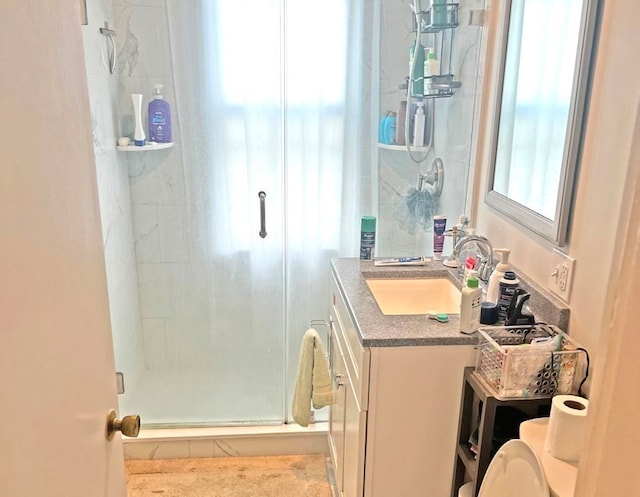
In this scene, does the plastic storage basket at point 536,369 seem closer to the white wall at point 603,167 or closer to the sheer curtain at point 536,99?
the white wall at point 603,167

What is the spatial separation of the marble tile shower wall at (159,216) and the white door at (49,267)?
1.66 metres

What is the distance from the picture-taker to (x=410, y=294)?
210 centimetres

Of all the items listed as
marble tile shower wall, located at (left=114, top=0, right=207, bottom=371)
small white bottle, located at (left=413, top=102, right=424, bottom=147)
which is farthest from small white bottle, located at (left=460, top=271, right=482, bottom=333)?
marble tile shower wall, located at (left=114, top=0, right=207, bottom=371)

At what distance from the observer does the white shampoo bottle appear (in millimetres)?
2559

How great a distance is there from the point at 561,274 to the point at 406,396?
0.55 meters

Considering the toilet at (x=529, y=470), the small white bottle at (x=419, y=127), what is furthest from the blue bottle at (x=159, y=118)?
the toilet at (x=529, y=470)

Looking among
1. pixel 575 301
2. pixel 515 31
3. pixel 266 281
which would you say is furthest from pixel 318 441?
pixel 515 31

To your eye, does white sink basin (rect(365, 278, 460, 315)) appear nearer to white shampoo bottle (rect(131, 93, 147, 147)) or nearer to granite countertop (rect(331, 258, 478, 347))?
granite countertop (rect(331, 258, 478, 347))

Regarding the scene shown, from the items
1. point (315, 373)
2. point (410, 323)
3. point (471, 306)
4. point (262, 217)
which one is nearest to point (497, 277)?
point (471, 306)

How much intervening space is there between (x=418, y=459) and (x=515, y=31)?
138cm

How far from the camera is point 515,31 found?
1826mm

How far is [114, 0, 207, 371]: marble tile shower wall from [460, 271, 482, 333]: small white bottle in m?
1.55

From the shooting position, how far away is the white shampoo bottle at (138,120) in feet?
8.39

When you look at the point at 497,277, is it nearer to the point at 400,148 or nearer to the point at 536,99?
the point at 536,99
